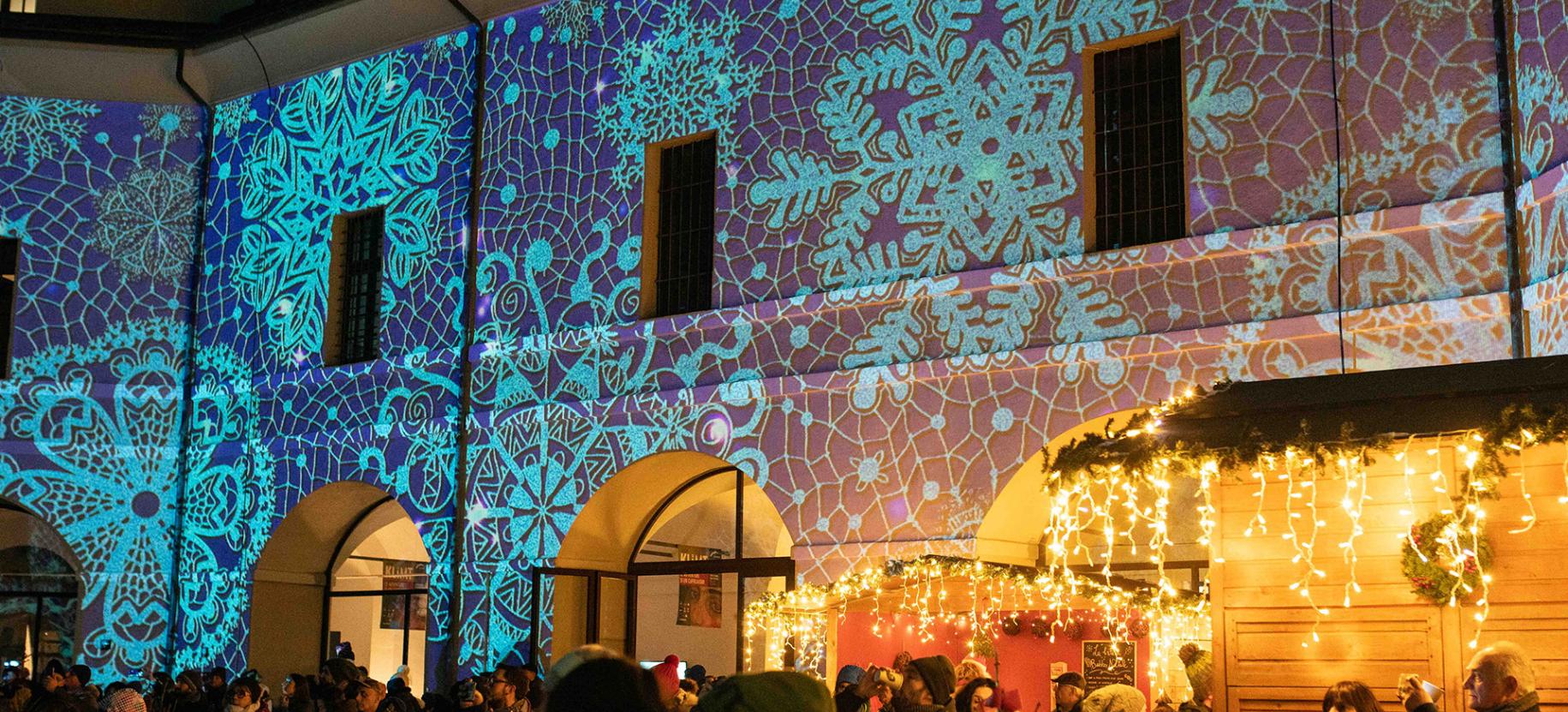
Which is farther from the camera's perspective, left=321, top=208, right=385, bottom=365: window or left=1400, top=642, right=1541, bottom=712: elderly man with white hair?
left=321, top=208, right=385, bottom=365: window

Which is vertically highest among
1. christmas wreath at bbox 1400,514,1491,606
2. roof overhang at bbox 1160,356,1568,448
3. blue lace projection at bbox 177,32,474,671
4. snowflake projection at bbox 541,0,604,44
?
snowflake projection at bbox 541,0,604,44

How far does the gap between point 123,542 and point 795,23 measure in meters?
9.04

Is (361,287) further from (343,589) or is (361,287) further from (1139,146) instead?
(1139,146)

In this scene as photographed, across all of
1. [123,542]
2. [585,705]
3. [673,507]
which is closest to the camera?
[585,705]

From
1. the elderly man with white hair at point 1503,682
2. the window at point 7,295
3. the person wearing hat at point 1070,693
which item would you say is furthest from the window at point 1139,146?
the window at point 7,295

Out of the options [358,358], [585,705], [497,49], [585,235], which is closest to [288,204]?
[358,358]

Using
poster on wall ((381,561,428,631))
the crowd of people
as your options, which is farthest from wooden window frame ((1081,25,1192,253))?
poster on wall ((381,561,428,631))

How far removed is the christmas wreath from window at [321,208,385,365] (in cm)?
1108

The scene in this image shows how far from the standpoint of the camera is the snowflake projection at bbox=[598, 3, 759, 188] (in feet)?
48.6

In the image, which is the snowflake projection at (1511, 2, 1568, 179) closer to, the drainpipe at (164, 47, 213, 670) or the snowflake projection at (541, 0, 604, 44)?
the snowflake projection at (541, 0, 604, 44)

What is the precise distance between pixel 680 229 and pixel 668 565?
10.4ft

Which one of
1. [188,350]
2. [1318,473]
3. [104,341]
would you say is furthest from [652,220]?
[1318,473]

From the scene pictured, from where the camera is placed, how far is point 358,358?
17094mm

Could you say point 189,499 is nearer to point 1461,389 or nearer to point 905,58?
point 905,58
